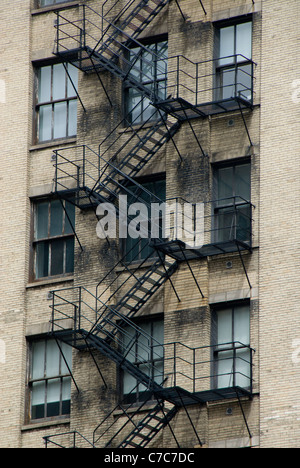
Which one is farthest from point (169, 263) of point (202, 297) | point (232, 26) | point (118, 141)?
point (232, 26)

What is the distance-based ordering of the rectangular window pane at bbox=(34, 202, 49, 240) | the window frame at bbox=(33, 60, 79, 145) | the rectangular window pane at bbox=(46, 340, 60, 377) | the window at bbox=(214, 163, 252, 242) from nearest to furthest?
1. the window at bbox=(214, 163, 252, 242)
2. the rectangular window pane at bbox=(46, 340, 60, 377)
3. the rectangular window pane at bbox=(34, 202, 49, 240)
4. the window frame at bbox=(33, 60, 79, 145)

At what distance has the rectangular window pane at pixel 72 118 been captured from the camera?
45.2m

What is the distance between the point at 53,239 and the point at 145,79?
17.5 ft

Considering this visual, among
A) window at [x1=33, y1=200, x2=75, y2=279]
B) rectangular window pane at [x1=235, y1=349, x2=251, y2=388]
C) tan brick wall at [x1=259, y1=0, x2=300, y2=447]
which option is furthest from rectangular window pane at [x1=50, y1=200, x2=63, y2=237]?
rectangular window pane at [x1=235, y1=349, x2=251, y2=388]

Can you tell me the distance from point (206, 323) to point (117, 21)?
9.83 m

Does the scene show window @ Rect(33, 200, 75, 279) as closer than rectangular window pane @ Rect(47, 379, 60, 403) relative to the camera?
No

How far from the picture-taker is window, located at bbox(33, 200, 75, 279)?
144 feet

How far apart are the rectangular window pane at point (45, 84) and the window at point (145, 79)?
2659 millimetres

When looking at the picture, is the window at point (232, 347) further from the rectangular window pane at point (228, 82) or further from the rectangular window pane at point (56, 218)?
the rectangular window pane at point (228, 82)

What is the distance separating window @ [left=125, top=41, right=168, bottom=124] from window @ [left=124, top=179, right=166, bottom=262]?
1954 mm

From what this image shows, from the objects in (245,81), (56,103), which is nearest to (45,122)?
(56,103)

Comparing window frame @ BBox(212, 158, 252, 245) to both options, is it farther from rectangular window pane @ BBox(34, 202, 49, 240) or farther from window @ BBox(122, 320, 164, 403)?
rectangular window pane @ BBox(34, 202, 49, 240)

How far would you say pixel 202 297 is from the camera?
4119cm
